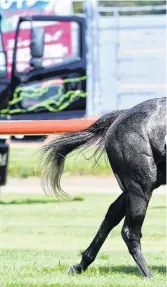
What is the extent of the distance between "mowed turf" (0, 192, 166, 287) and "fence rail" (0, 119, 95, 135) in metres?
1.05

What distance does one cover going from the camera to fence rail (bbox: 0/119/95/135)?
10.2m

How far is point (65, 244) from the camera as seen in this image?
1006cm

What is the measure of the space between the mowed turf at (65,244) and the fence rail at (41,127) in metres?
1.05

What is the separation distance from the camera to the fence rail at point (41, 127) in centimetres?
1019

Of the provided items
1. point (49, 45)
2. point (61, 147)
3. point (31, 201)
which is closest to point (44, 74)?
point (49, 45)

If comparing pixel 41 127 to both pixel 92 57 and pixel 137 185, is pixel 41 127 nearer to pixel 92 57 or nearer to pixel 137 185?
pixel 137 185

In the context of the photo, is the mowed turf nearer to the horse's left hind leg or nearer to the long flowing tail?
the horse's left hind leg

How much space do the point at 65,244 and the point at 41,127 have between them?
115 centimetres

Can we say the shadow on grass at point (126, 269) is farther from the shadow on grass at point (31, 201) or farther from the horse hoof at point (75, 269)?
the shadow on grass at point (31, 201)

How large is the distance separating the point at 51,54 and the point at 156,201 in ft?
12.6

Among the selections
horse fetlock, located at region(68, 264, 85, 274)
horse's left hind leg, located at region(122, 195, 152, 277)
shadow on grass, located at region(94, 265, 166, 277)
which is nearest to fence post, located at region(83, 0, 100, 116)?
shadow on grass, located at region(94, 265, 166, 277)

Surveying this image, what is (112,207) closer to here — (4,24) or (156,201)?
(156,201)

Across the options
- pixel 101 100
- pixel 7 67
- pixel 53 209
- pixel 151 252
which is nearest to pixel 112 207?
pixel 151 252

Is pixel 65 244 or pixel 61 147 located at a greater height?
pixel 61 147
